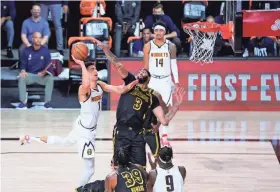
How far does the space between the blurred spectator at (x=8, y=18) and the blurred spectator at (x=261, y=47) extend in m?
4.97

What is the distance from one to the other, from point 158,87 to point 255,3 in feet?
17.2

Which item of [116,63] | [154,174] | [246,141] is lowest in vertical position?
[246,141]

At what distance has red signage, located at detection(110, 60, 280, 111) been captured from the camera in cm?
1555

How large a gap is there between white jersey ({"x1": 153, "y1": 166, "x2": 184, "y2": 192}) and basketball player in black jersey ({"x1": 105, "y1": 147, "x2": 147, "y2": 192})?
0.18 m

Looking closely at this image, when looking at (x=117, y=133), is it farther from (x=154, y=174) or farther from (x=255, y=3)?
(x=255, y=3)

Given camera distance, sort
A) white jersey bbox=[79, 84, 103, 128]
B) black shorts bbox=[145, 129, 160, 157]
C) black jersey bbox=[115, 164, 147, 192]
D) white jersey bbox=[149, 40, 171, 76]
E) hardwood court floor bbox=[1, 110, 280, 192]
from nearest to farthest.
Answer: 1. black jersey bbox=[115, 164, 147, 192]
2. white jersey bbox=[79, 84, 103, 128]
3. black shorts bbox=[145, 129, 160, 157]
4. hardwood court floor bbox=[1, 110, 280, 192]
5. white jersey bbox=[149, 40, 171, 76]

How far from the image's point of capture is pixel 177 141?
13.2 metres

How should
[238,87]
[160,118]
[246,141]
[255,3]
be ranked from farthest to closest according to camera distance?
1. [255,3]
2. [238,87]
3. [246,141]
4. [160,118]

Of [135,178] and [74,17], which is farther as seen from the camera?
[74,17]

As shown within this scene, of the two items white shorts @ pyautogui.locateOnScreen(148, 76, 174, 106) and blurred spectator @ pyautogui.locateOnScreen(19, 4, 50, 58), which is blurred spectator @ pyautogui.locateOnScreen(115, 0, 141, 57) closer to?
blurred spectator @ pyautogui.locateOnScreen(19, 4, 50, 58)

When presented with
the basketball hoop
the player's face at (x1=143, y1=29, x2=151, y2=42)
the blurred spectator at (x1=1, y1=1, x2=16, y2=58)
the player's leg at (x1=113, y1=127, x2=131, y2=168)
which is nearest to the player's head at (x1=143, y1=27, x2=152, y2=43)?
the player's face at (x1=143, y1=29, x2=151, y2=42)

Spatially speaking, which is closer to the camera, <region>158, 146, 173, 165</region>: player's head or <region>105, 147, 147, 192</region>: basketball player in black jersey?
→ <region>158, 146, 173, 165</region>: player's head

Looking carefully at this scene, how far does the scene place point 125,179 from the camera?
790 centimetres

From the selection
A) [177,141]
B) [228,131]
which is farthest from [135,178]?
[228,131]
